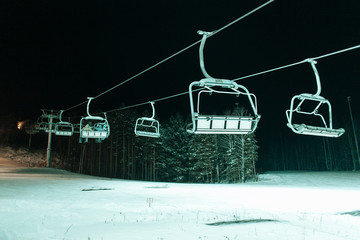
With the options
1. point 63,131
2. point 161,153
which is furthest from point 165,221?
point 161,153

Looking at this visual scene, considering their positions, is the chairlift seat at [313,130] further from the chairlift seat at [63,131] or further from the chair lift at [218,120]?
the chairlift seat at [63,131]

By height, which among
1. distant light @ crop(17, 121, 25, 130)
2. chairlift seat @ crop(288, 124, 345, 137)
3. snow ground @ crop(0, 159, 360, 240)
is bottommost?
snow ground @ crop(0, 159, 360, 240)

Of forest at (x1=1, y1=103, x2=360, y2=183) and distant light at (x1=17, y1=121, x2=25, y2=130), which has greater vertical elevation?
distant light at (x1=17, y1=121, x2=25, y2=130)

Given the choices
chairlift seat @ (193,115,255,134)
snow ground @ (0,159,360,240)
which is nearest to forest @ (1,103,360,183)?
snow ground @ (0,159,360,240)

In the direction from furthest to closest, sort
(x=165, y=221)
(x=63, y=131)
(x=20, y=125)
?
(x=20, y=125), (x=63, y=131), (x=165, y=221)

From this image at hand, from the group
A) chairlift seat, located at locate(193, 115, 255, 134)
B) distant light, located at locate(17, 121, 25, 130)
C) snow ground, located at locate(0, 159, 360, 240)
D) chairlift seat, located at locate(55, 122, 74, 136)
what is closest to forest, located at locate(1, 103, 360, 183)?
distant light, located at locate(17, 121, 25, 130)

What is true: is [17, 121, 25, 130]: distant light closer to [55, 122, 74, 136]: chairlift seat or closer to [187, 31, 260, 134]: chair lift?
[55, 122, 74, 136]: chairlift seat

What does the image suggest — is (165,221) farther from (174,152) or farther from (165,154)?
(174,152)

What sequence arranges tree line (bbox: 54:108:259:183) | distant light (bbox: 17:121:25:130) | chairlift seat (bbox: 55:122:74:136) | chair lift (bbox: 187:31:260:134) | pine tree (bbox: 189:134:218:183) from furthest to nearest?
distant light (bbox: 17:121:25:130)
tree line (bbox: 54:108:259:183)
pine tree (bbox: 189:134:218:183)
chairlift seat (bbox: 55:122:74:136)
chair lift (bbox: 187:31:260:134)

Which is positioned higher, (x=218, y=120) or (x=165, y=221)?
(x=218, y=120)

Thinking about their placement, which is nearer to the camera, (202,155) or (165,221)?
(165,221)

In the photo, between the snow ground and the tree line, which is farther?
the tree line

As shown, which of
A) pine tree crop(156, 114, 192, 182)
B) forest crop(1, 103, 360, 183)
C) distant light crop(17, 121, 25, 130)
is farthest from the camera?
distant light crop(17, 121, 25, 130)

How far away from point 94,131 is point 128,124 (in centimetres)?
3549
